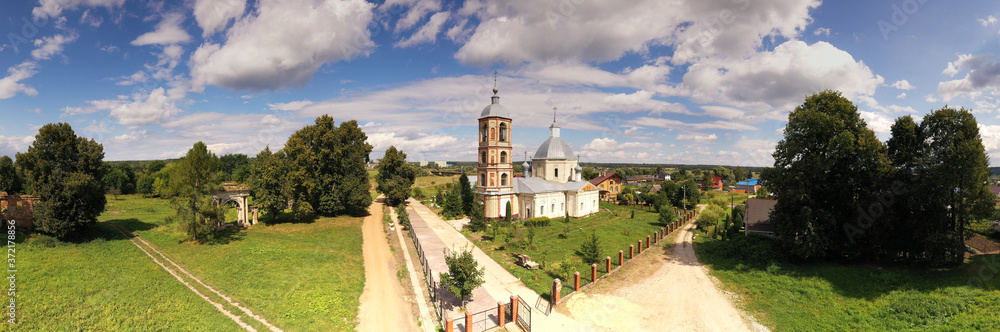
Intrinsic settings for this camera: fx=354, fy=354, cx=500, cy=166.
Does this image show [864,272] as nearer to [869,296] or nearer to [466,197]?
[869,296]

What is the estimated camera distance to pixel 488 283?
59.4 feet

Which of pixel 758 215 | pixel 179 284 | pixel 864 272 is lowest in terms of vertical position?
pixel 864 272

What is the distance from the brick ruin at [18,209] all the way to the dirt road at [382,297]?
1598 cm

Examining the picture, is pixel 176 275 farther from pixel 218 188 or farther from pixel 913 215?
pixel 913 215

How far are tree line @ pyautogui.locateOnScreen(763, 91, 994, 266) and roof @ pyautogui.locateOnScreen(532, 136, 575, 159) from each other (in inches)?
984

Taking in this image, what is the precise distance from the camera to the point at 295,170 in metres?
29.6

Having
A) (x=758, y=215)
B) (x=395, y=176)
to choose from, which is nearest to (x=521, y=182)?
(x=395, y=176)

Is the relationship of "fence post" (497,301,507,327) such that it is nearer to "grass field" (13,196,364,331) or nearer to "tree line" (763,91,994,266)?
"grass field" (13,196,364,331)

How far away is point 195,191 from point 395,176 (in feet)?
82.9

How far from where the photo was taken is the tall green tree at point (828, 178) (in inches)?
677

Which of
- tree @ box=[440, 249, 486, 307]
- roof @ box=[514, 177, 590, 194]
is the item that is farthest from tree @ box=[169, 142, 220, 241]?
roof @ box=[514, 177, 590, 194]

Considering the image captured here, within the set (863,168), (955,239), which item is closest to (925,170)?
(863,168)

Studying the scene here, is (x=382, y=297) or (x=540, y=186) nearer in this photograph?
(x=382, y=297)

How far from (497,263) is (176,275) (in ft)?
50.5
